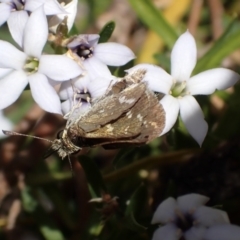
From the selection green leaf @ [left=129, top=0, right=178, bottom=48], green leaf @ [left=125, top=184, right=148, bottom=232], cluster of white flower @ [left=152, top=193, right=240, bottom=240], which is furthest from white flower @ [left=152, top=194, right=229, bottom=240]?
green leaf @ [left=129, top=0, right=178, bottom=48]

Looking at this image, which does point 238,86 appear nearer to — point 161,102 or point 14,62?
point 161,102

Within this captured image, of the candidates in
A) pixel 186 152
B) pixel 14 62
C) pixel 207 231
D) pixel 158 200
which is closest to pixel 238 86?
pixel 186 152

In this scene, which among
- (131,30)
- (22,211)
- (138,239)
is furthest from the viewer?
(131,30)

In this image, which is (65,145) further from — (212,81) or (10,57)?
(212,81)

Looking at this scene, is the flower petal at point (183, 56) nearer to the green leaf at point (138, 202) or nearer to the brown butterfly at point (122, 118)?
the brown butterfly at point (122, 118)

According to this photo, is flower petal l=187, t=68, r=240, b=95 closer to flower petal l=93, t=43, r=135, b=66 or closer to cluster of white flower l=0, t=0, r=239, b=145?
cluster of white flower l=0, t=0, r=239, b=145

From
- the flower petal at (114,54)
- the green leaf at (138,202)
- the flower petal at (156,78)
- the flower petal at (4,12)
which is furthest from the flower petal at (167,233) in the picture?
the flower petal at (4,12)
